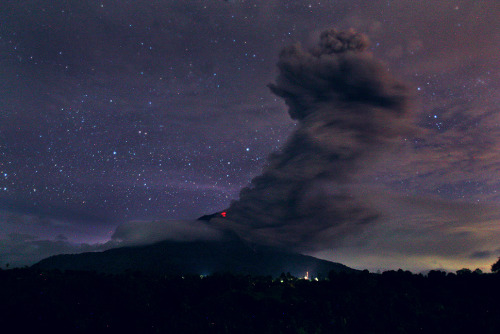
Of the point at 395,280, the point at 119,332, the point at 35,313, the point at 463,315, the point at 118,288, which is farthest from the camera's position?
the point at 395,280

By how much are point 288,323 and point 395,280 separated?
979 centimetres

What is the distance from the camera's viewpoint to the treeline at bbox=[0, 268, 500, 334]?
50.6 feet

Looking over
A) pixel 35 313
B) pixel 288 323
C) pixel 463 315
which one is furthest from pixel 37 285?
pixel 463 315

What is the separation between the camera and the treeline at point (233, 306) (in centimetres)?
1544

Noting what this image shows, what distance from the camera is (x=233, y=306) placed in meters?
16.8

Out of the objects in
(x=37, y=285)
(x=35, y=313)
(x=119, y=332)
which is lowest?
(x=119, y=332)

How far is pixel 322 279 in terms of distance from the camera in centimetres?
2292

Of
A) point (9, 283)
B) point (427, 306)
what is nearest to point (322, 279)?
point (427, 306)

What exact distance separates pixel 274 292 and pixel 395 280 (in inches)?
371

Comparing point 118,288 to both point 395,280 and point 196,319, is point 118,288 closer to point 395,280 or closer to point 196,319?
point 196,319

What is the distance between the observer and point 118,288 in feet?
58.3

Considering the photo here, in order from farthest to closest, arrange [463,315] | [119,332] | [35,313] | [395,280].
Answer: [395,280], [463,315], [119,332], [35,313]

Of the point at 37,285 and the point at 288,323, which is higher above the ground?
the point at 37,285

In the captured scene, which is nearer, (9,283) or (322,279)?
(9,283)
